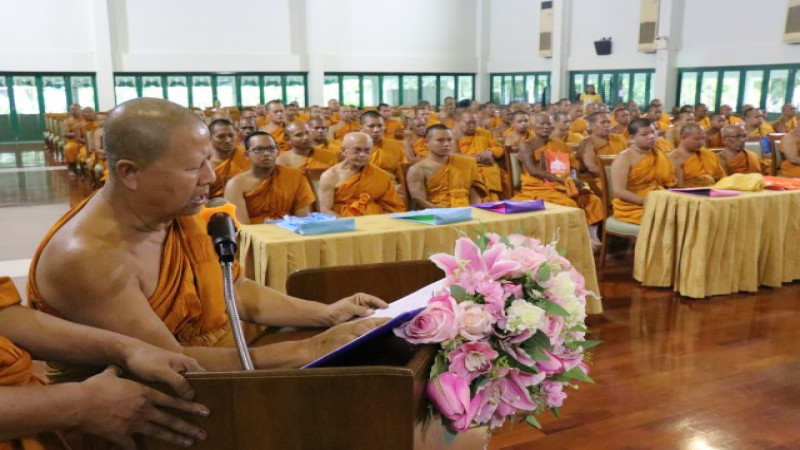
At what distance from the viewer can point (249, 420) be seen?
1.05 m

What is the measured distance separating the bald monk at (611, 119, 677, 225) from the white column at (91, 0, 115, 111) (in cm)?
1418

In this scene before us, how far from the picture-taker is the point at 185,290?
146 cm

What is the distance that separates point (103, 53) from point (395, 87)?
790 cm

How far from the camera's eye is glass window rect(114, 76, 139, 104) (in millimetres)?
16859

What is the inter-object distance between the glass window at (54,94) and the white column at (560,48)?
12.4 m

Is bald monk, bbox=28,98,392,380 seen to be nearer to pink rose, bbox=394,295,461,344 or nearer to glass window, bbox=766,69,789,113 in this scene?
pink rose, bbox=394,295,461,344

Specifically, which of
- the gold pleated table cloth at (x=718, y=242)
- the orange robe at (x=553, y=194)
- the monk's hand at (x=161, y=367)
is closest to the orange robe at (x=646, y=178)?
the orange robe at (x=553, y=194)

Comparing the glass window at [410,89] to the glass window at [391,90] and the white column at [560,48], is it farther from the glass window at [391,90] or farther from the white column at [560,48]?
the white column at [560,48]

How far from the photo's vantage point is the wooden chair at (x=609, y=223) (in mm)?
4746

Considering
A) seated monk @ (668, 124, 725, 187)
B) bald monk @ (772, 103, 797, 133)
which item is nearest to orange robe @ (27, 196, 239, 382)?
seated monk @ (668, 124, 725, 187)

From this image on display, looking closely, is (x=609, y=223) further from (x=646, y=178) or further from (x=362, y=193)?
(x=362, y=193)

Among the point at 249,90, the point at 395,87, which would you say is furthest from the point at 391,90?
the point at 249,90

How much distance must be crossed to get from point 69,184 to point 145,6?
8.45m

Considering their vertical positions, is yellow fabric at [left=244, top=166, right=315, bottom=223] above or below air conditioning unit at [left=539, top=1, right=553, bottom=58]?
below
